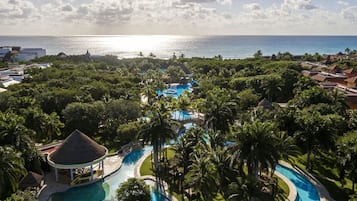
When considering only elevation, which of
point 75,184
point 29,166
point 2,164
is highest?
point 2,164

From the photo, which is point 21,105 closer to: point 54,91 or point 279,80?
point 54,91

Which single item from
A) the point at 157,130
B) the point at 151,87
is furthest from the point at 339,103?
the point at 151,87

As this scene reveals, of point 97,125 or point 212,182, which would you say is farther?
point 97,125

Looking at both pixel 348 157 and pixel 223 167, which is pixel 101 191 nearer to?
pixel 223 167

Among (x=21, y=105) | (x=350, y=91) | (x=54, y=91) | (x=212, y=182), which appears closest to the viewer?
(x=212, y=182)

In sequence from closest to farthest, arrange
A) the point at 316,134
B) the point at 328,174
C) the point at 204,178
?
1. the point at 204,178
2. the point at 316,134
3. the point at 328,174

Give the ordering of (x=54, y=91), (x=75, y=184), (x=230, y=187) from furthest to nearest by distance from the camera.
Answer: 1. (x=54, y=91)
2. (x=75, y=184)
3. (x=230, y=187)

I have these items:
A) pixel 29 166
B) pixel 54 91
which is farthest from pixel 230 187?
pixel 54 91

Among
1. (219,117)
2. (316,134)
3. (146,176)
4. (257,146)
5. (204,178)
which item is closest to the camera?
(204,178)

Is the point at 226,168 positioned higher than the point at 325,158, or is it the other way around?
the point at 226,168
